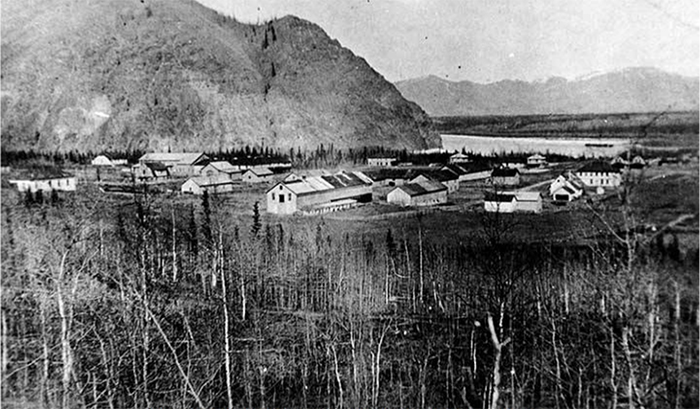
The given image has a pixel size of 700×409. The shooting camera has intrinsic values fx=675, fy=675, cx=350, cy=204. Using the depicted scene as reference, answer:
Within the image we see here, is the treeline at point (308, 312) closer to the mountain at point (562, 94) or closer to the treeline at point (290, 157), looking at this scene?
the treeline at point (290, 157)

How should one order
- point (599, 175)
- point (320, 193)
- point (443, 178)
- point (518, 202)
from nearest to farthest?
point (599, 175)
point (518, 202)
point (443, 178)
point (320, 193)

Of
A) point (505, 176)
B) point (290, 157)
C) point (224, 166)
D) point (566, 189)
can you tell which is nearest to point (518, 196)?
point (505, 176)

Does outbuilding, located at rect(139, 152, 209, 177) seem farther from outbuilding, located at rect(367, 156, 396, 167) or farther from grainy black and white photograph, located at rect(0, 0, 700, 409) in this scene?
outbuilding, located at rect(367, 156, 396, 167)

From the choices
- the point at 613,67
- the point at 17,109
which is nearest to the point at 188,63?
the point at 17,109

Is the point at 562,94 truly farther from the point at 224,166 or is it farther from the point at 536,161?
the point at 224,166

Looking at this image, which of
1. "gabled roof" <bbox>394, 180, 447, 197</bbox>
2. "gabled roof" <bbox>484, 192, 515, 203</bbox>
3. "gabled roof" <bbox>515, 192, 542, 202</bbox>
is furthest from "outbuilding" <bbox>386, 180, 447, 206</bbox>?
"gabled roof" <bbox>515, 192, 542, 202</bbox>

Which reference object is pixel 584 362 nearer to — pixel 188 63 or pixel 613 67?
pixel 613 67

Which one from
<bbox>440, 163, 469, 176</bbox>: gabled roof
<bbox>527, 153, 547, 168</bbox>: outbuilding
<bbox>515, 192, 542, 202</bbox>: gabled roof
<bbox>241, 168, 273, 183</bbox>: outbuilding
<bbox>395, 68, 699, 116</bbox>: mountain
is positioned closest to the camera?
<bbox>395, 68, 699, 116</bbox>: mountain
